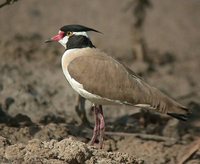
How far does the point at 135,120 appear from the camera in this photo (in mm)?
9555

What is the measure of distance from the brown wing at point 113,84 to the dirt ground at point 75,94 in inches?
25.4

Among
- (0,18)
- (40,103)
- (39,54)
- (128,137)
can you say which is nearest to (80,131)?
(128,137)

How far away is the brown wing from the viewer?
752 centimetres

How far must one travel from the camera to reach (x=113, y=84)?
7.60 m

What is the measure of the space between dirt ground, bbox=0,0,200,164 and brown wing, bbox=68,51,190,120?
646 mm

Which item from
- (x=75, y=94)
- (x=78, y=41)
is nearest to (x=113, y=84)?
(x=78, y=41)

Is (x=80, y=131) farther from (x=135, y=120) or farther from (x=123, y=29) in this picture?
(x=123, y=29)

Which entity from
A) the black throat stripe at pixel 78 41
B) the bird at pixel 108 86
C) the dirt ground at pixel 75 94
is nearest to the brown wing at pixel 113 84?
the bird at pixel 108 86

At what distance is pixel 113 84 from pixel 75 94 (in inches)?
109

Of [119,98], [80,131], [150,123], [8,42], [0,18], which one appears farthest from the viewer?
[0,18]

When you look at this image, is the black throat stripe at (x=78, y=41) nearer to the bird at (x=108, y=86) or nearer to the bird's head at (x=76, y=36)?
the bird's head at (x=76, y=36)

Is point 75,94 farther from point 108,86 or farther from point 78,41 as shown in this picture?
point 108,86

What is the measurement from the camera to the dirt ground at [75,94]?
666 cm

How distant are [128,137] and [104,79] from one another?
1194 millimetres
